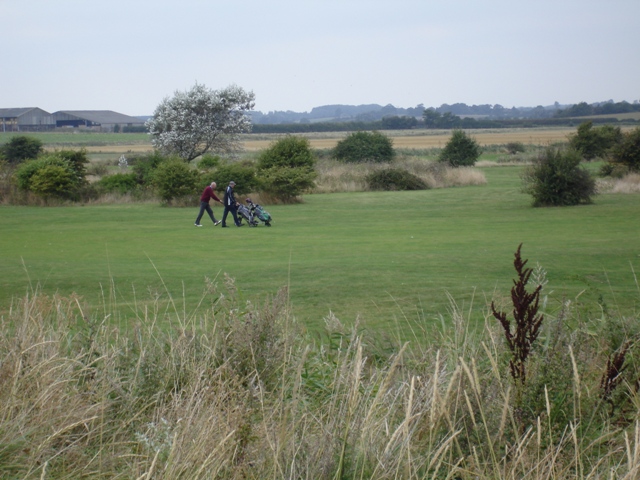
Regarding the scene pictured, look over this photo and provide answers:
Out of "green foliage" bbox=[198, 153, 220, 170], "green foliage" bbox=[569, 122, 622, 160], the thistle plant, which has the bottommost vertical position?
"green foliage" bbox=[569, 122, 622, 160]

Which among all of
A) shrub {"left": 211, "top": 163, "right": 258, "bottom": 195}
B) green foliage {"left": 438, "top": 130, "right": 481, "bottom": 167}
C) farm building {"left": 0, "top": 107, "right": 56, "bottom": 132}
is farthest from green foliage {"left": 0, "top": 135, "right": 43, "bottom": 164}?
farm building {"left": 0, "top": 107, "right": 56, "bottom": 132}

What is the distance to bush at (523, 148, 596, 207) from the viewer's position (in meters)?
35.4

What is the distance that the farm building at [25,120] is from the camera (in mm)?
155000

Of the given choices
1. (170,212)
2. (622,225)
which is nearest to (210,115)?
(170,212)

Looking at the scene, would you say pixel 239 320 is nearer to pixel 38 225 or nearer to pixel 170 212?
pixel 38 225

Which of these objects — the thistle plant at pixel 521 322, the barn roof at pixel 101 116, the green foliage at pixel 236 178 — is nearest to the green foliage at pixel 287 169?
the green foliage at pixel 236 178

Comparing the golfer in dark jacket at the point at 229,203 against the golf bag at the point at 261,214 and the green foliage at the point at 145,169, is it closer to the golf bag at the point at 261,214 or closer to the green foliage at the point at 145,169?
the golf bag at the point at 261,214

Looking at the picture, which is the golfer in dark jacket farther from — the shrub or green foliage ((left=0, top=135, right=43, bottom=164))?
green foliage ((left=0, top=135, right=43, bottom=164))

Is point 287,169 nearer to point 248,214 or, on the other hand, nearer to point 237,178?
point 237,178

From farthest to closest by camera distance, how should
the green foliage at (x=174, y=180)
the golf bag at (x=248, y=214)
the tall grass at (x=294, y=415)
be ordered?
the green foliage at (x=174, y=180) → the golf bag at (x=248, y=214) → the tall grass at (x=294, y=415)

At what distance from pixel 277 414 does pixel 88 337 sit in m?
2.25

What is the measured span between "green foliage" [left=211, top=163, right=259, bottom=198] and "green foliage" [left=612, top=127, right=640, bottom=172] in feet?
73.6

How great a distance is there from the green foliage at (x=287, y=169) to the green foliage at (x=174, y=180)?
3642mm

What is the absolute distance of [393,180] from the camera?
4906cm
